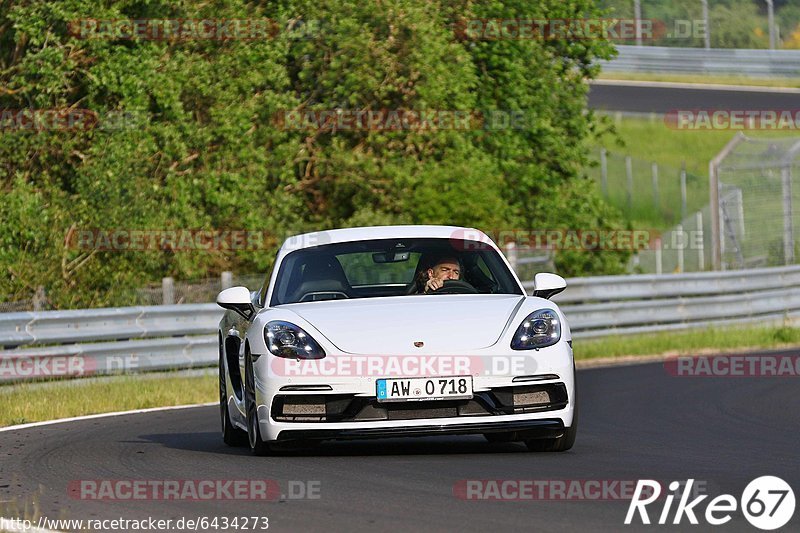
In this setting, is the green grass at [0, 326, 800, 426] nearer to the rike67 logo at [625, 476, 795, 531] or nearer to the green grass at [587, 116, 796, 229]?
the rike67 logo at [625, 476, 795, 531]

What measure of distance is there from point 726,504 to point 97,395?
9985 millimetres

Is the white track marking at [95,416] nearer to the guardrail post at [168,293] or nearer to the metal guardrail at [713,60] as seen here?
the guardrail post at [168,293]

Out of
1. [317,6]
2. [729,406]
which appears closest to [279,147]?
[317,6]

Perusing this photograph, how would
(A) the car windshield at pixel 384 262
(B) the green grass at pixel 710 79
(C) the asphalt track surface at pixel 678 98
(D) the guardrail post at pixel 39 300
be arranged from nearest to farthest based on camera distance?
(A) the car windshield at pixel 384 262 < (D) the guardrail post at pixel 39 300 < (C) the asphalt track surface at pixel 678 98 < (B) the green grass at pixel 710 79

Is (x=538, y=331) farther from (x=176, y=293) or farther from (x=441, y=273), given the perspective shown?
(x=176, y=293)

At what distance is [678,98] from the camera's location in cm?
4816

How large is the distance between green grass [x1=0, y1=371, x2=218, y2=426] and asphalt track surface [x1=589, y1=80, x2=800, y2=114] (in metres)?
30.3

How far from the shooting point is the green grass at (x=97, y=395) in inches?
567

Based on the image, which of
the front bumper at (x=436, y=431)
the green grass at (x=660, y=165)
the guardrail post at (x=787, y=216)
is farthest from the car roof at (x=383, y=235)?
the green grass at (x=660, y=165)

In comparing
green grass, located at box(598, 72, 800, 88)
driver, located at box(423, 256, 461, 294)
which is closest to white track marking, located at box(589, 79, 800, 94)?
green grass, located at box(598, 72, 800, 88)

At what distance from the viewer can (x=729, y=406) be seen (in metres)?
13.3

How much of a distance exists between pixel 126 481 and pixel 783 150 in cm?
2086

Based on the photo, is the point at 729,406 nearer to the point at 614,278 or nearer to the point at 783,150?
the point at 614,278

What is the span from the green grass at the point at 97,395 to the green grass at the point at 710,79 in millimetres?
35857
